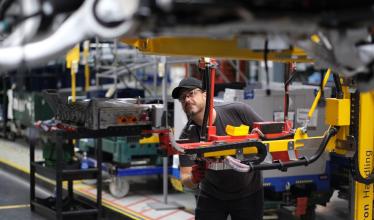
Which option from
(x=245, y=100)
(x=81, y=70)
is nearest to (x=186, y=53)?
(x=245, y=100)

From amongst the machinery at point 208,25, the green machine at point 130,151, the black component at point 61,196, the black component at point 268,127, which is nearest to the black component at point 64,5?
the machinery at point 208,25

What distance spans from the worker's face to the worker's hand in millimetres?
394

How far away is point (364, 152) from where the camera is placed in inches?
173

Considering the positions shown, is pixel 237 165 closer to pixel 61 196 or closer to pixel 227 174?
pixel 227 174

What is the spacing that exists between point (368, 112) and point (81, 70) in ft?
26.7

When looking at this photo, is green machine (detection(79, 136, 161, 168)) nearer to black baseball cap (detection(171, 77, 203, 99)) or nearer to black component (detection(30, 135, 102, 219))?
black component (detection(30, 135, 102, 219))

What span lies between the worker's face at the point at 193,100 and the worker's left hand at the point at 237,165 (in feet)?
1.92

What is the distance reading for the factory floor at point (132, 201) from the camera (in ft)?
22.7

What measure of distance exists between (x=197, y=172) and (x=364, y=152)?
48.3 inches

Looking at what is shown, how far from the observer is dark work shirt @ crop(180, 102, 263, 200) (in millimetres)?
4430

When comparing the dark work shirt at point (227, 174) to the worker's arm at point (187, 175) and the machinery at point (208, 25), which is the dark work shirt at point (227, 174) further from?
the machinery at point (208, 25)

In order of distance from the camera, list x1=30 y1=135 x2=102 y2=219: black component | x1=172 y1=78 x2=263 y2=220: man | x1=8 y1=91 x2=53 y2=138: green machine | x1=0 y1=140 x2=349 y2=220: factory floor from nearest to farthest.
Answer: x1=172 y1=78 x2=263 y2=220: man < x1=30 y1=135 x2=102 y2=219: black component < x1=0 y1=140 x2=349 y2=220: factory floor < x1=8 y1=91 x2=53 y2=138: green machine

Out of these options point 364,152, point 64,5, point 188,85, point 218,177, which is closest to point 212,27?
point 64,5

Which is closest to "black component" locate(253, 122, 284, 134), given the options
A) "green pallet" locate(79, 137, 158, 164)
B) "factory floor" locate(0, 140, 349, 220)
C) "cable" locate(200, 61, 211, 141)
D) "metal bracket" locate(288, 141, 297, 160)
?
"metal bracket" locate(288, 141, 297, 160)
